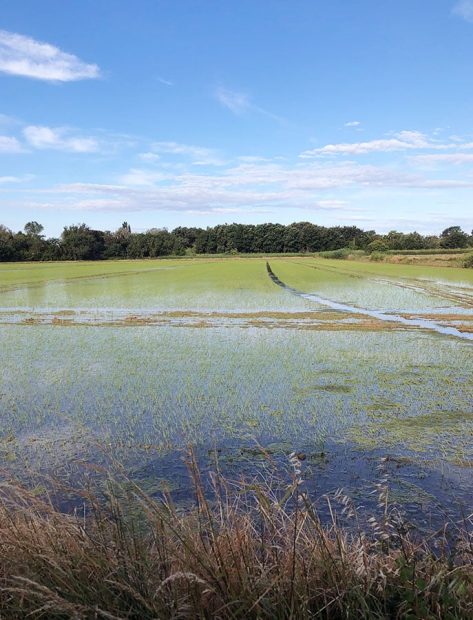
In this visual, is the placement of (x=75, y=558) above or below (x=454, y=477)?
above

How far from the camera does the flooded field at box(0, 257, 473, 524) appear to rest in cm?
488

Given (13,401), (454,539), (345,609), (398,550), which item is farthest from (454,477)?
(13,401)

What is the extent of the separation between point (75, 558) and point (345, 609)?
1324 millimetres

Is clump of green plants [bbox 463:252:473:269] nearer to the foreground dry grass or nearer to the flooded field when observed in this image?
the flooded field

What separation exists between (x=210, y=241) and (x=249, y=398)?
10743 centimetres

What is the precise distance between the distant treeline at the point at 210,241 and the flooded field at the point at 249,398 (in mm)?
70610

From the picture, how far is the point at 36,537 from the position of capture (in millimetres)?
2861

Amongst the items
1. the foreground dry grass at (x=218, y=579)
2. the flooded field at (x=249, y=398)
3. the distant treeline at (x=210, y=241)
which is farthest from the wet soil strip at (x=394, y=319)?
the distant treeline at (x=210, y=241)

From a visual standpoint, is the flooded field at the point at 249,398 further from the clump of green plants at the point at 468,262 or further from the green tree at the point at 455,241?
the green tree at the point at 455,241

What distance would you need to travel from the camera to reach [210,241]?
11338 cm

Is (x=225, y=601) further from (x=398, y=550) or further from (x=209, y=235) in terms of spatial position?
(x=209, y=235)

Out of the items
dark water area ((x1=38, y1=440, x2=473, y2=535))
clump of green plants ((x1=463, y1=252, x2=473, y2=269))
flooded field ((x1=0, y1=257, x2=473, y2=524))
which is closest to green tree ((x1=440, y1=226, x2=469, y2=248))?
clump of green plants ((x1=463, y1=252, x2=473, y2=269))

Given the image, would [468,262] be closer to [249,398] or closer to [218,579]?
[249,398]

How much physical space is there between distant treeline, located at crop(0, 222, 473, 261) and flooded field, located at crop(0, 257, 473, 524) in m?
70.6
